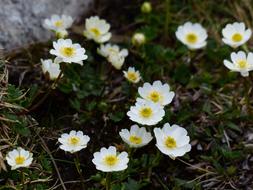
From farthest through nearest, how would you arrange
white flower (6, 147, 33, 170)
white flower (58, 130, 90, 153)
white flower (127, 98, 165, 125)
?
white flower (127, 98, 165, 125) → white flower (58, 130, 90, 153) → white flower (6, 147, 33, 170)

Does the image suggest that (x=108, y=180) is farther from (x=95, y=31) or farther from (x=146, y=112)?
(x=95, y=31)

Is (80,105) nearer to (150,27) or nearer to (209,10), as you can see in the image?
(150,27)

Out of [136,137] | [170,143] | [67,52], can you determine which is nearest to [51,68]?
[67,52]

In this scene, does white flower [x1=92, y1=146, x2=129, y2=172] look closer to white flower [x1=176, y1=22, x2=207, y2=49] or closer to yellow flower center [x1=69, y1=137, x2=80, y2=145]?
yellow flower center [x1=69, y1=137, x2=80, y2=145]

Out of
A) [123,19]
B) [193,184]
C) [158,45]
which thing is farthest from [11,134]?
[123,19]

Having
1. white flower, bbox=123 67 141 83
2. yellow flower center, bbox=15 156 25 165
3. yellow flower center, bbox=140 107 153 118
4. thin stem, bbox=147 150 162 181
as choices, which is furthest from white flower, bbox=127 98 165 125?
yellow flower center, bbox=15 156 25 165

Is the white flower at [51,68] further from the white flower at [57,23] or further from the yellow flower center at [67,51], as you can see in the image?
the white flower at [57,23]
